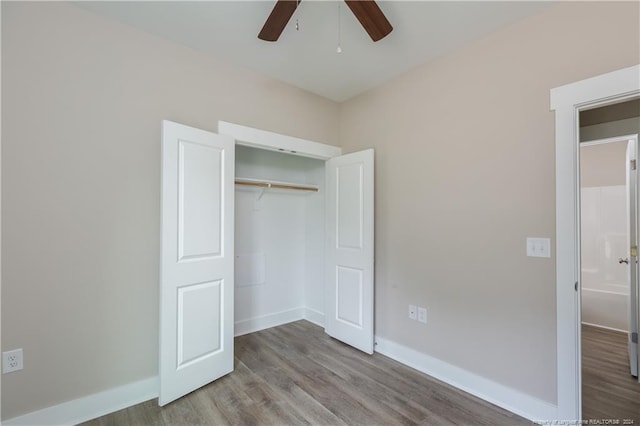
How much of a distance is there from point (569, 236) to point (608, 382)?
61.4 inches

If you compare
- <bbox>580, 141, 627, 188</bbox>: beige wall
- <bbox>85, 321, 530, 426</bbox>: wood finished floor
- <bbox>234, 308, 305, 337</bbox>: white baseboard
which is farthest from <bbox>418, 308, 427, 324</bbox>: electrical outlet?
<bbox>580, 141, 627, 188</bbox>: beige wall

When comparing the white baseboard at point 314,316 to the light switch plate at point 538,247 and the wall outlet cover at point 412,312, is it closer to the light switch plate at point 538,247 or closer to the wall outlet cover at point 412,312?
the wall outlet cover at point 412,312

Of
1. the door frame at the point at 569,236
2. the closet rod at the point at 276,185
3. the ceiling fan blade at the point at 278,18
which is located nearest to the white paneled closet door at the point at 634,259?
the door frame at the point at 569,236

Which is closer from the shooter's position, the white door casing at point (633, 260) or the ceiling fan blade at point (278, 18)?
the ceiling fan blade at point (278, 18)

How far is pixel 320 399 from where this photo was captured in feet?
6.89

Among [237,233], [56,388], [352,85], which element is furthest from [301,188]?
[56,388]

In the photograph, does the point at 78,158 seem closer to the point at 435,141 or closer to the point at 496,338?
the point at 435,141

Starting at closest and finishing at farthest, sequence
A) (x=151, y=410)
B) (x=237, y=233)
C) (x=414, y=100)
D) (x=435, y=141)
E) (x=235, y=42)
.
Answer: (x=151, y=410) < (x=235, y=42) < (x=435, y=141) < (x=414, y=100) < (x=237, y=233)

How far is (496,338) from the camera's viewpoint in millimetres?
2088

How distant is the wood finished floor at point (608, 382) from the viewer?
6.35 ft

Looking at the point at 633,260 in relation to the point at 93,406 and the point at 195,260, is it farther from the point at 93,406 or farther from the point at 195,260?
the point at 93,406

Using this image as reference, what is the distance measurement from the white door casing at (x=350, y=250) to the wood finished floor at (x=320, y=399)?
0.35 meters

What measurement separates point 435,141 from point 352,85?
1.11m

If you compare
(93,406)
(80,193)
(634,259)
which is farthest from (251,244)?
(634,259)
